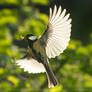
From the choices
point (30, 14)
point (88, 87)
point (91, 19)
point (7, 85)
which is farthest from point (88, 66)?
point (91, 19)

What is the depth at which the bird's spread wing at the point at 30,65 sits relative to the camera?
1875 mm

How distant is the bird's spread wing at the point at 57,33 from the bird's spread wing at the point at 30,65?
0.37ft

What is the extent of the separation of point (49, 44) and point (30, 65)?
18 cm

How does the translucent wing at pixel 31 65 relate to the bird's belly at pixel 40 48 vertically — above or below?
below

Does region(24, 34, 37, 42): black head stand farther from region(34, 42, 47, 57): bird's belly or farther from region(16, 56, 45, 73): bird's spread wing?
region(16, 56, 45, 73): bird's spread wing

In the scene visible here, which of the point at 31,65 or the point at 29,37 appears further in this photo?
the point at 31,65

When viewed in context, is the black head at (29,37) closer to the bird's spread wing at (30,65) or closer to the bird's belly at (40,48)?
the bird's belly at (40,48)

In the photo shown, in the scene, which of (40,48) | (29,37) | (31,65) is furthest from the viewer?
(31,65)

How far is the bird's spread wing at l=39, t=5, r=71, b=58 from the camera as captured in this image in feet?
5.46

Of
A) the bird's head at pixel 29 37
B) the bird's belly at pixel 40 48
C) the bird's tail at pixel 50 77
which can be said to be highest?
the bird's head at pixel 29 37

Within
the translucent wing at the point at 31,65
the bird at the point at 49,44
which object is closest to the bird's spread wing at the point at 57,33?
the bird at the point at 49,44

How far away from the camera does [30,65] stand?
6.34ft

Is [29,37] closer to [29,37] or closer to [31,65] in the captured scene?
[29,37]

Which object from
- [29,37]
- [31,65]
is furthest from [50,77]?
[29,37]
